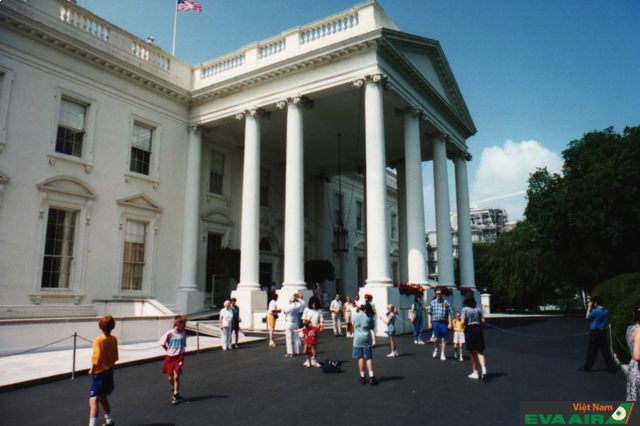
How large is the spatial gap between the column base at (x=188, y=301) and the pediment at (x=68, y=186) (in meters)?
5.69

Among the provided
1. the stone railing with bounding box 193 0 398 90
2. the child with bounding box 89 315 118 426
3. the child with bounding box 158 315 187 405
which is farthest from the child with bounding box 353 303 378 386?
the stone railing with bounding box 193 0 398 90

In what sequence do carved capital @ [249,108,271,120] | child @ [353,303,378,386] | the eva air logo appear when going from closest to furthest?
1. the eva air logo
2. child @ [353,303,378,386]
3. carved capital @ [249,108,271,120]

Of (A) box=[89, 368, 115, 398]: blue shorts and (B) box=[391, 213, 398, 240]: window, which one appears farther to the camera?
(B) box=[391, 213, 398, 240]: window

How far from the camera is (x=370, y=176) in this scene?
54.1ft

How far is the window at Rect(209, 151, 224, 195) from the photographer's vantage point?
74.9ft

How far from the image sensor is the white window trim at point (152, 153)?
18609mm

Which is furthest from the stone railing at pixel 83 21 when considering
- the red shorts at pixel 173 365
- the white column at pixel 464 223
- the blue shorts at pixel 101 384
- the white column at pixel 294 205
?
the white column at pixel 464 223

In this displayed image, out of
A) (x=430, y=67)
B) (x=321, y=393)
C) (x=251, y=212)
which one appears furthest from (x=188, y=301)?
(x=430, y=67)

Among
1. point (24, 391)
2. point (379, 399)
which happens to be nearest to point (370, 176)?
point (379, 399)

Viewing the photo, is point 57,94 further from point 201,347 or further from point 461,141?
point 461,141

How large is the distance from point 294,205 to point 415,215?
17.0ft

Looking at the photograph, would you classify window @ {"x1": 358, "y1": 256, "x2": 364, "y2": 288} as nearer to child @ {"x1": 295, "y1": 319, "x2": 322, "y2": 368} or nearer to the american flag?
the american flag

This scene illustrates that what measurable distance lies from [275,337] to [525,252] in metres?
31.0

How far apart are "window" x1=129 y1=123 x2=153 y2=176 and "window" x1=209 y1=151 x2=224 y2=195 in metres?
3.69
